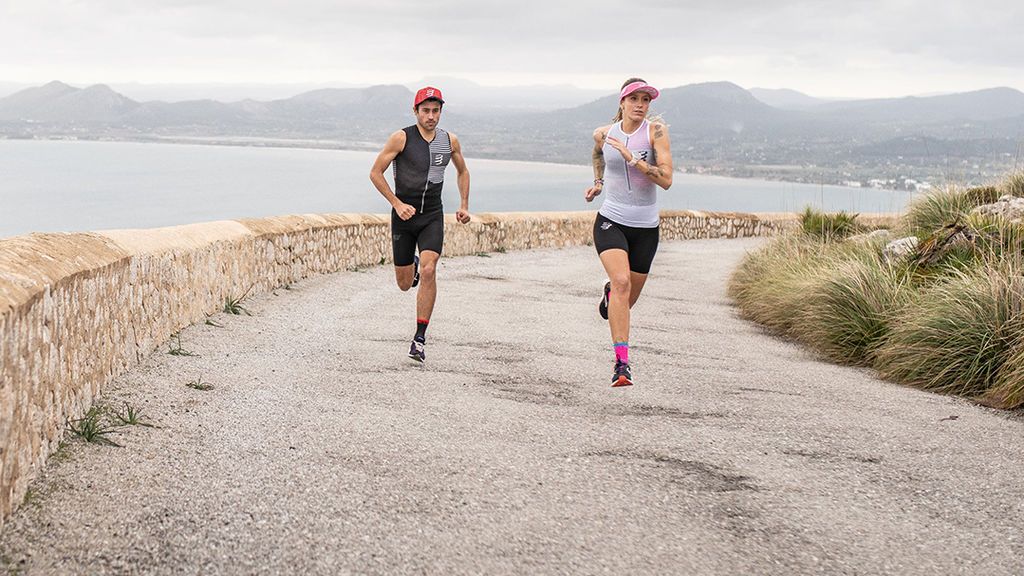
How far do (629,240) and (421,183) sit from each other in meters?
1.74

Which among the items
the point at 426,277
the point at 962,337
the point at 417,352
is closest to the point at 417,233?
the point at 426,277

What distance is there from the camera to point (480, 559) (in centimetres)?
330

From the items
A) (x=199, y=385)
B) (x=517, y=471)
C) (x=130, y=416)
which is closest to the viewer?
(x=517, y=471)

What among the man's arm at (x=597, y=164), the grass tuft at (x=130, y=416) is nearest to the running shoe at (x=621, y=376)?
the man's arm at (x=597, y=164)

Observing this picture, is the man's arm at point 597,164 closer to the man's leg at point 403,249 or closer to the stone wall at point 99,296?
the man's leg at point 403,249

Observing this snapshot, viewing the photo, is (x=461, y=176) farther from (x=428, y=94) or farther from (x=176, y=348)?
(x=176, y=348)

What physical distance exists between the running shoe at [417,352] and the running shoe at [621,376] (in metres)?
1.49

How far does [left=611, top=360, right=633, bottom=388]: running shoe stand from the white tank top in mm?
991

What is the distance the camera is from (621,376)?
20.2 ft

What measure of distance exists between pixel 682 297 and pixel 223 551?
965 cm

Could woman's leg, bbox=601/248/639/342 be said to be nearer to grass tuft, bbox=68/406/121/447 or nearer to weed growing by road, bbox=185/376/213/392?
weed growing by road, bbox=185/376/213/392

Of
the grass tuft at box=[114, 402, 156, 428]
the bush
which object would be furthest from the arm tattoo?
the grass tuft at box=[114, 402, 156, 428]

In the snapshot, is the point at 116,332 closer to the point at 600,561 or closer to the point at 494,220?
the point at 600,561

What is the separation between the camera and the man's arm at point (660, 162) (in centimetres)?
624
